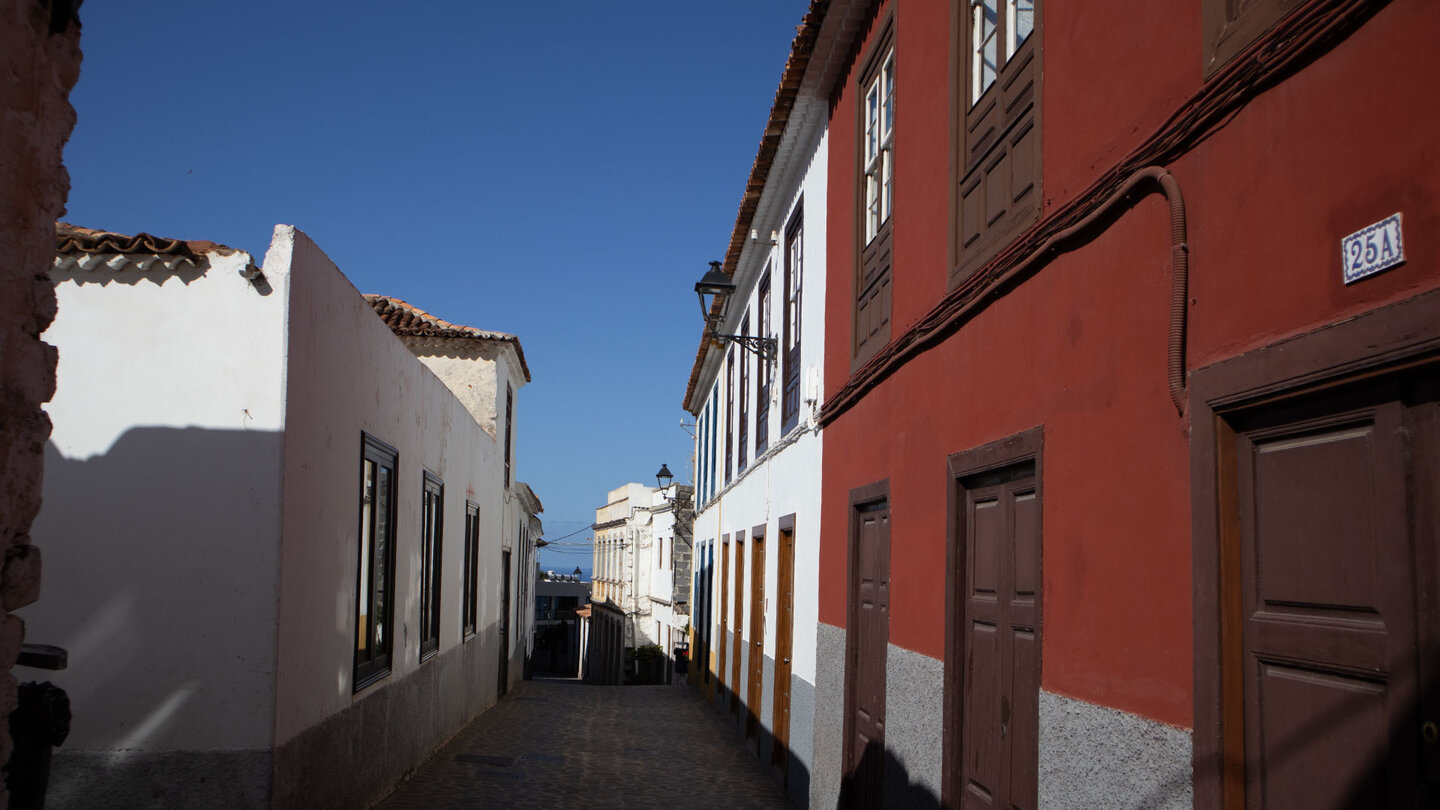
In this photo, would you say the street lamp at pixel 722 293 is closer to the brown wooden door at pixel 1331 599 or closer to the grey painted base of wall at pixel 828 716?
the grey painted base of wall at pixel 828 716

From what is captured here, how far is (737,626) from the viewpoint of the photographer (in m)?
16.4

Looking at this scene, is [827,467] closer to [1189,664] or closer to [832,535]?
[832,535]

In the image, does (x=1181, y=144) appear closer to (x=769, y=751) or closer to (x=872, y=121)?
(x=872, y=121)

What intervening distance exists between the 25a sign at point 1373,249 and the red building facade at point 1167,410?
0.03 feet

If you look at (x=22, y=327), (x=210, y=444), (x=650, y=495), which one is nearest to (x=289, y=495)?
(x=210, y=444)

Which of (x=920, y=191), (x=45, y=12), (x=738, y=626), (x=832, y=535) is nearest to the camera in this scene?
(x=45, y=12)

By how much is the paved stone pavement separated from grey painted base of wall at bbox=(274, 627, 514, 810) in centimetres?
27

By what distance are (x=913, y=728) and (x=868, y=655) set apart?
1.53 metres

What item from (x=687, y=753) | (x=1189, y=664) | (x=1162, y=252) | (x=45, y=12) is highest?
(x=45, y=12)

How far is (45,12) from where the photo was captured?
3904mm

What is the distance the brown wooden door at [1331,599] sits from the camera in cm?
275

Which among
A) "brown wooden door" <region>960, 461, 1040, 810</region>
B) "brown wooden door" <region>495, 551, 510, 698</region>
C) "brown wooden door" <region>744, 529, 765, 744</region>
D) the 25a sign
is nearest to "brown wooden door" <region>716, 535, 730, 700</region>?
"brown wooden door" <region>744, 529, 765, 744</region>

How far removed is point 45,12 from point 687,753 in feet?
38.6

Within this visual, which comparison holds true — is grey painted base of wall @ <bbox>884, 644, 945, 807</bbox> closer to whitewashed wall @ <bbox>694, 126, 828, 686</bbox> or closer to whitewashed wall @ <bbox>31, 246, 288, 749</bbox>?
whitewashed wall @ <bbox>694, 126, 828, 686</bbox>
